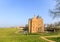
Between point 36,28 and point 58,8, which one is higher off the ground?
point 58,8

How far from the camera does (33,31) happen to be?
5131 cm

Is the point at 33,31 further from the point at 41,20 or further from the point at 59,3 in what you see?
the point at 59,3

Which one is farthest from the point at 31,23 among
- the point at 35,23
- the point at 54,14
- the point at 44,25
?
the point at 54,14

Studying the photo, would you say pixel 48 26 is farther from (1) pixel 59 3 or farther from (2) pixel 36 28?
(1) pixel 59 3

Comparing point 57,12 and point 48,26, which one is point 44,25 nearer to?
point 48,26

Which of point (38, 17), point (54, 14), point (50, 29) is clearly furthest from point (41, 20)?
point (54, 14)

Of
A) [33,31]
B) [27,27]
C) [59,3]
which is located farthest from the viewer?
[27,27]

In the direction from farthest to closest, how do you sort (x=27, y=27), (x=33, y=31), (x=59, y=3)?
(x=27, y=27), (x=33, y=31), (x=59, y=3)

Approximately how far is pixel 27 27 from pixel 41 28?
5.66 meters

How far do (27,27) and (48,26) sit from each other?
24.4 feet

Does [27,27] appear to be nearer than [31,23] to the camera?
No

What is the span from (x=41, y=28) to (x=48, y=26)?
4.70m

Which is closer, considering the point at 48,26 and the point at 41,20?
the point at 41,20

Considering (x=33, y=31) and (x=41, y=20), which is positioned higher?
(x=41, y=20)
